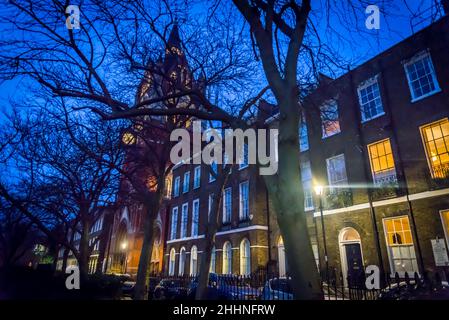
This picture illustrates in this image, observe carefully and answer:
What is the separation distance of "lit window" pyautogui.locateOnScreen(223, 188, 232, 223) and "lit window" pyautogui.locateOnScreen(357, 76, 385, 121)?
13.1 metres

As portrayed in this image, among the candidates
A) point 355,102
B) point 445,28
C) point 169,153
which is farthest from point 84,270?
point 445,28

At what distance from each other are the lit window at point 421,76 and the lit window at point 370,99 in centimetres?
168

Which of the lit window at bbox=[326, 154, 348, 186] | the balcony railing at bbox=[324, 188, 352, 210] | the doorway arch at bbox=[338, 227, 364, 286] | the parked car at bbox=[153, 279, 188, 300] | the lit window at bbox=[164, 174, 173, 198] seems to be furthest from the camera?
the lit window at bbox=[164, 174, 173, 198]

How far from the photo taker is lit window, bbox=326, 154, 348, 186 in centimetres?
1700

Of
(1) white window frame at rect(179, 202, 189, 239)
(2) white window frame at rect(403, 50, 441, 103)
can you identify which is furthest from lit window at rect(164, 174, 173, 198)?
(2) white window frame at rect(403, 50, 441, 103)

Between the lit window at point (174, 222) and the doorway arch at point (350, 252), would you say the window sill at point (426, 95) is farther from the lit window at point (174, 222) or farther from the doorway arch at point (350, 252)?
the lit window at point (174, 222)

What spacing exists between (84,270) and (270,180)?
1538 cm

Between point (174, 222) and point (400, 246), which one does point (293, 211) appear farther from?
point (174, 222)

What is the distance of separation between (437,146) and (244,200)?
13916 millimetres

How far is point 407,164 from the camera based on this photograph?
14.1 meters

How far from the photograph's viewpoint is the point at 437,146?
44.0ft

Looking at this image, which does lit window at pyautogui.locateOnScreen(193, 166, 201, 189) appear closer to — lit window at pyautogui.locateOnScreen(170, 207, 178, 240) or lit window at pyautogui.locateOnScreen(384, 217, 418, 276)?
lit window at pyautogui.locateOnScreen(170, 207, 178, 240)

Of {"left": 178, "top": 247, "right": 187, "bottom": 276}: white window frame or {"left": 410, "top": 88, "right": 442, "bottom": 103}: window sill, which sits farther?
{"left": 178, "top": 247, "right": 187, "bottom": 276}: white window frame

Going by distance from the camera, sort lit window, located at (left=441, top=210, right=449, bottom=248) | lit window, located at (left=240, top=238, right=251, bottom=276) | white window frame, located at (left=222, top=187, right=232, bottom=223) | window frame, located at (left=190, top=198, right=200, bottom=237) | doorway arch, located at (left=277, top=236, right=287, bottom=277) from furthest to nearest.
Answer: window frame, located at (left=190, top=198, right=200, bottom=237), white window frame, located at (left=222, top=187, right=232, bottom=223), lit window, located at (left=240, top=238, right=251, bottom=276), doorway arch, located at (left=277, top=236, right=287, bottom=277), lit window, located at (left=441, top=210, right=449, bottom=248)
